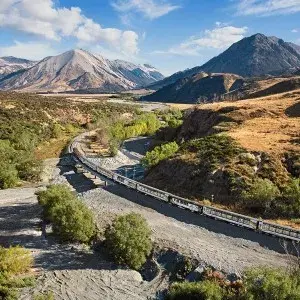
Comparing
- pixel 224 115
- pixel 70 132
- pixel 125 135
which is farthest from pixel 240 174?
pixel 70 132

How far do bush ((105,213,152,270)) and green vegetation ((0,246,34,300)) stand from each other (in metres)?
7.11

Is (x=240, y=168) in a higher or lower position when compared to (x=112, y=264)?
higher

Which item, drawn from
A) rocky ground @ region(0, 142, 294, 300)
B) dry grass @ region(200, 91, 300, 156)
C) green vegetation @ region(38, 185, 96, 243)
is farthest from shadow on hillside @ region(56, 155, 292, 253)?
dry grass @ region(200, 91, 300, 156)

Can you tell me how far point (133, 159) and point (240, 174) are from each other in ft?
147

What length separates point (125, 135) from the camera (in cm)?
11625

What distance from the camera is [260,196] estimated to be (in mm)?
45875

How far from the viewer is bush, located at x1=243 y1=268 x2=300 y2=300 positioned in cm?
2366

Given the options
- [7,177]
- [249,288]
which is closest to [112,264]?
[249,288]

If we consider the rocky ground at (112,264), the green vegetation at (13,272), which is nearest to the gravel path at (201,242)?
the rocky ground at (112,264)

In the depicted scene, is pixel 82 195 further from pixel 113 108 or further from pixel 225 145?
pixel 113 108

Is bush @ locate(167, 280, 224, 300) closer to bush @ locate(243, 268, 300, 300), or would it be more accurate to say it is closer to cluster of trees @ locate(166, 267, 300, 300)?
cluster of trees @ locate(166, 267, 300, 300)

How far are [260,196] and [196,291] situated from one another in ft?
65.1

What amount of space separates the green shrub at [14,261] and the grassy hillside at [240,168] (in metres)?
22.7

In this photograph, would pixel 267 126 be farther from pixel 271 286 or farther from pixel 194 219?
pixel 271 286
